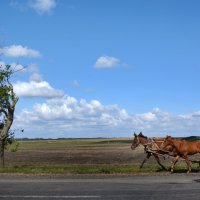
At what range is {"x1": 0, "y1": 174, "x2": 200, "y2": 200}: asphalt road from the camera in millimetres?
14242

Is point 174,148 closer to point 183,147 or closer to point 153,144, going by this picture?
point 183,147

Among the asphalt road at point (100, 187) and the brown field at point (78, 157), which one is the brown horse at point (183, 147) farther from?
the brown field at point (78, 157)

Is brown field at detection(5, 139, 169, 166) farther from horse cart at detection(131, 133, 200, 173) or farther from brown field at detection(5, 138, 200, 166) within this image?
horse cart at detection(131, 133, 200, 173)

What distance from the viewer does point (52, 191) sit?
50.9 ft

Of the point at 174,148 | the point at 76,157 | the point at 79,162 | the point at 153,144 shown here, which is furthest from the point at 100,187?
the point at 76,157

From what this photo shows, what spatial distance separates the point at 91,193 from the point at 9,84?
1215 centimetres

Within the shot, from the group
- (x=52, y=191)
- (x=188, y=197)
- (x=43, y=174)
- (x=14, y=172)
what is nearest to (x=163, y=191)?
(x=188, y=197)

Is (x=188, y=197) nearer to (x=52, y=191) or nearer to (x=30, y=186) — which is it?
(x=52, y=191)

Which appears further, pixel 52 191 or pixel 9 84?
pixel 9 84

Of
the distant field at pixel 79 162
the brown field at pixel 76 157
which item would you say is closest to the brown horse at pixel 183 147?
the distant field at pixel 79 162

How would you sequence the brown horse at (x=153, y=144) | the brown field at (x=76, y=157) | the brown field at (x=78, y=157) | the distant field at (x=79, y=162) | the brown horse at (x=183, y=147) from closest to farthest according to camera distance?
the distant field at (x=79, y=162) < the brown horse at (x=183, y=147) < the brown horse at (x=153, y=144) < the brown field at (x=78, y=157) < the brown field at (x=76, y=157)

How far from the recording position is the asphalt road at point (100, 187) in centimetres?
1424

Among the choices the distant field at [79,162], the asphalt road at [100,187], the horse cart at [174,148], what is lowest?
the asphalt road at [100,187]

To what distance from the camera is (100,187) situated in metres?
16.6
